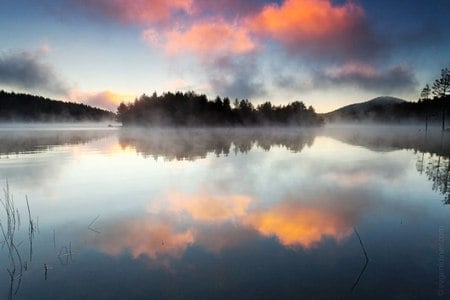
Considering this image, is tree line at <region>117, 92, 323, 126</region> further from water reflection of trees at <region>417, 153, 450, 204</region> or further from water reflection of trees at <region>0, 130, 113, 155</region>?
water reflection of trees at <region>417, 153, 450, 204</region>

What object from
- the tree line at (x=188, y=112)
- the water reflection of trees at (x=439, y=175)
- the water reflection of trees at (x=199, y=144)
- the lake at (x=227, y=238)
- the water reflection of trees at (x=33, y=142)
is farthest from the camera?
the tree line at (x=188, y=112)

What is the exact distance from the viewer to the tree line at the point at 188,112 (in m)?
113

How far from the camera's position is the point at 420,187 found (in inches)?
540

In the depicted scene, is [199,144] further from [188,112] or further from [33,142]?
[188,112]

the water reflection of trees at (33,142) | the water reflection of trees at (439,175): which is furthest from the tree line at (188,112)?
the water reflection of trees at (439,175)

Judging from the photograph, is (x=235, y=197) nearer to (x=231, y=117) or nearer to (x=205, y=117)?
(x=205, y=117)

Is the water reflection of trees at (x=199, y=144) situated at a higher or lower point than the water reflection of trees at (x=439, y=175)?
higher

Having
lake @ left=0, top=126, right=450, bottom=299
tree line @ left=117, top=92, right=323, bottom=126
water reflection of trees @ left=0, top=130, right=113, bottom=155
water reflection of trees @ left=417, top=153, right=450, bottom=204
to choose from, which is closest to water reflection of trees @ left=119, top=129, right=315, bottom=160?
water reflection of trees @ left=0, top=130, right=113, bottom=155

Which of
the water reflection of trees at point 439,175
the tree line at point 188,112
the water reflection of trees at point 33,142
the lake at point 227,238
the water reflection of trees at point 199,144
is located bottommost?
the lake at point 227,238

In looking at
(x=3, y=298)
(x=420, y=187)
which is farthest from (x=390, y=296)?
(x=420, y=187)

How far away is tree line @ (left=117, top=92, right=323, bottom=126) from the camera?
371 ft

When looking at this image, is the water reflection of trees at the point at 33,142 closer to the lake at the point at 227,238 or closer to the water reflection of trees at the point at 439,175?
the lake at the point at 227,238

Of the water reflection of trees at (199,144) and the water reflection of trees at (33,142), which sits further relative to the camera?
the water reflection of trees at (33,142)

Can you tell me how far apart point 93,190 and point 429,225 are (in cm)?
1323
